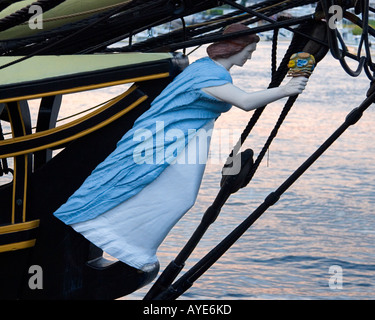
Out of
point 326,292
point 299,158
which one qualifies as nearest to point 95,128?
point 326,292

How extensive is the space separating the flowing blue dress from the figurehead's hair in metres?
0.05

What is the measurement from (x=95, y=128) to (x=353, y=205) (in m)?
5.66

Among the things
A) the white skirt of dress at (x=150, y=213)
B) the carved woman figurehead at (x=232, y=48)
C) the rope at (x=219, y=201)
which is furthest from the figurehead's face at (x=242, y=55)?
the white skirt of dress at (x=150, y=213)

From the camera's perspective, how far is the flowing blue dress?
3.78m

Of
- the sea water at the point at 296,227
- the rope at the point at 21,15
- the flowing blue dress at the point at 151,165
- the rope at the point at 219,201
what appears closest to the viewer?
the flowing blue dress at the point at 151,165

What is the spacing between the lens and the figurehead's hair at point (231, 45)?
3.81 m

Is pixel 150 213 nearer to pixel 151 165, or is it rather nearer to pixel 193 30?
pixel 151 165

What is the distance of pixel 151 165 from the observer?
3.83 meters

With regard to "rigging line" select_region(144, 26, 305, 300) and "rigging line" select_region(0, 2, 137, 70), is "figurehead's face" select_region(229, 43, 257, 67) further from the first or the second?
"rigging line" select_region(0, 2, 137, 70)

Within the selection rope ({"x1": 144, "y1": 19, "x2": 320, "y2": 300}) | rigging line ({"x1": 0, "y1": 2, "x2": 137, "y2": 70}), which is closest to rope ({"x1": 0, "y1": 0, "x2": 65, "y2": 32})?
rigging line ({"x1": 0, "y1": 2, "x2": 137, "y2": 70})

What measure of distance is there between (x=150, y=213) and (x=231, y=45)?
784 millimetres

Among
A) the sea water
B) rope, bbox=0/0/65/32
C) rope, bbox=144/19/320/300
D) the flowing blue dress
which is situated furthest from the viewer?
the sea water

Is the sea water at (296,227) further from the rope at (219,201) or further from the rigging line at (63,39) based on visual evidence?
the rigging line at (63,39)

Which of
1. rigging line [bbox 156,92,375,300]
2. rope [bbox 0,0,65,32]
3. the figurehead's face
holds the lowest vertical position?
rigging line [bbox 156,92,375,300]
